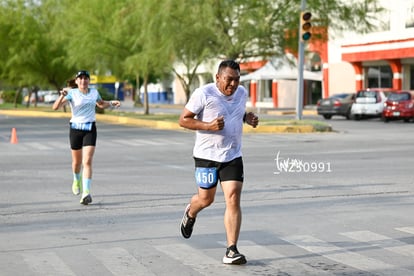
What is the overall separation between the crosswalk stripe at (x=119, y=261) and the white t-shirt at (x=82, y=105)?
3901 millimetres

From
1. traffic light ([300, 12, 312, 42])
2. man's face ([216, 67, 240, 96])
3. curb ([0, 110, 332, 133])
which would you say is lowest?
curb ([0, 110, 332, 133])

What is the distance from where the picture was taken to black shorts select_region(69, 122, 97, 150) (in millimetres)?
12242

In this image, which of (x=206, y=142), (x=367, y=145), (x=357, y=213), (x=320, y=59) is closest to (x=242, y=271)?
(x=206, y=142)

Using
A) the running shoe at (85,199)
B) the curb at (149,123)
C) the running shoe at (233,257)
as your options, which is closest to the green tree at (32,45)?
the curb at (149,123)

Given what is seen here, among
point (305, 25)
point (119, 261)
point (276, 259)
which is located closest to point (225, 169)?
point (276, 259)

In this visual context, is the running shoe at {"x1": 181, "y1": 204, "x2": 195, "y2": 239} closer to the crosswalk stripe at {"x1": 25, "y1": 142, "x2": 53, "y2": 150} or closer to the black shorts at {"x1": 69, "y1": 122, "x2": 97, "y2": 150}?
the black shorts at {"x1": 69, "y1": 122, "x2": 97, "y2": 150}

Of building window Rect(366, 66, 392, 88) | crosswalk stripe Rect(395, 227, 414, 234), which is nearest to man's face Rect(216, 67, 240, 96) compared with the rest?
crosswalk stripe Rect(395, 227, 414, 234)

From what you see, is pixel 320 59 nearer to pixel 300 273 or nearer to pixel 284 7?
pixel 284 7

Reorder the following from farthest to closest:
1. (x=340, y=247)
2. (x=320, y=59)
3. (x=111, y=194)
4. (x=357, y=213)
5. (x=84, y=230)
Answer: (x=320, y=59), (x=111, y=194), (x=357, y=213), (x=84, y=230), (x=340, y=247)

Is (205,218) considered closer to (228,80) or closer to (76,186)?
(76,186)

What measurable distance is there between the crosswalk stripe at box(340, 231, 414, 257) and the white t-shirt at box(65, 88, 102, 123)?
170 inches

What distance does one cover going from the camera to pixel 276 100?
227ft

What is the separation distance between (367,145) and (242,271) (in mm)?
17085

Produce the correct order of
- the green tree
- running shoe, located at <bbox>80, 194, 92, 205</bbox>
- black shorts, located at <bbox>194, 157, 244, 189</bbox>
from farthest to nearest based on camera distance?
the green tree
running shoe, located at <bbox>80, 194, 92, 205</bbox>
black shorts, located at <bbox>194, 157, 244, 189</bbox>
